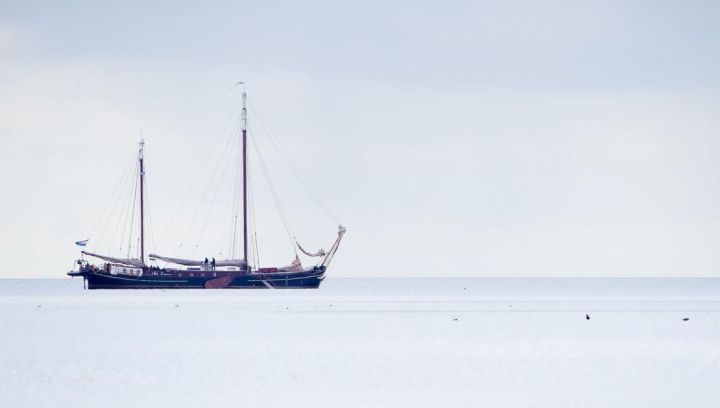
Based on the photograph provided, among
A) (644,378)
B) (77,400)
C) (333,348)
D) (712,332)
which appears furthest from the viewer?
(712,332)

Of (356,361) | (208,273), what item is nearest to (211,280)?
(208,273)

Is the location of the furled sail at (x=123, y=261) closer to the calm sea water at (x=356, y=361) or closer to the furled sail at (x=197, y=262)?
the furled sail at (x=197, y=262)

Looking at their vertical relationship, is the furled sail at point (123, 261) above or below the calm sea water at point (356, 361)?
above

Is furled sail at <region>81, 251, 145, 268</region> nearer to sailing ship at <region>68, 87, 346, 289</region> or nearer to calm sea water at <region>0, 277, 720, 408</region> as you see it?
sailing ship at <region>68, 87, 346, 289</region>

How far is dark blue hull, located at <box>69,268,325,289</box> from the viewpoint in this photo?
16388 centimetres

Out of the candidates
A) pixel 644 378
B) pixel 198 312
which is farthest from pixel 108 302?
pixel 644 378

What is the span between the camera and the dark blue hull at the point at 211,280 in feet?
538

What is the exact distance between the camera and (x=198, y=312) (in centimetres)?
11481

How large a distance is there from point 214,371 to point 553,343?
24.2 meters

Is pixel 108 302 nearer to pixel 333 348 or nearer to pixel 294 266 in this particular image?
pixel 294 266

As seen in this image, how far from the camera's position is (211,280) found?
166m

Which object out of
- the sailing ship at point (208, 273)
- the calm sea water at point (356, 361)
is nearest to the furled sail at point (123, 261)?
the sailing ship at point (208, 273)

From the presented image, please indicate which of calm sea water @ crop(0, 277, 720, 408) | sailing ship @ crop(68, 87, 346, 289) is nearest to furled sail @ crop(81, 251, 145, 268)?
sailing ship @ crop(68, 87, 346, 289)

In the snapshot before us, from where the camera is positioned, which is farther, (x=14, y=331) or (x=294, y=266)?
(x=294, y=266)
